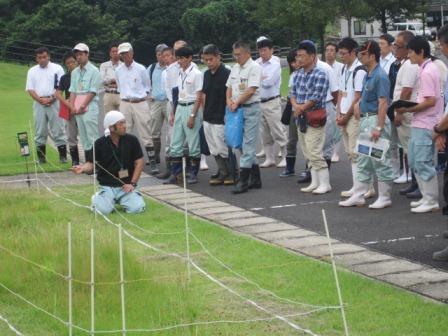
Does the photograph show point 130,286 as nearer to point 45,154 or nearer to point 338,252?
point 338,252

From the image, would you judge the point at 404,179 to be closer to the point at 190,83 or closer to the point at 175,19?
the point at 190,83

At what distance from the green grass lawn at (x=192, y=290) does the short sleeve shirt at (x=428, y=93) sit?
235 cm

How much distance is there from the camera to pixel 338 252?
940 cm

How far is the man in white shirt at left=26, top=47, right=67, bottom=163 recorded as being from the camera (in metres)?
16.8

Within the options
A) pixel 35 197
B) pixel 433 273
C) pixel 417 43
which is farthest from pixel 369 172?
pixel 35 197

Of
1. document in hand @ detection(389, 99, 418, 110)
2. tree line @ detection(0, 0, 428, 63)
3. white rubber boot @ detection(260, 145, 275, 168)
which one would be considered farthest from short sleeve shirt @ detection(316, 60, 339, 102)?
tree line @ detection(0, 0, 428, 63)

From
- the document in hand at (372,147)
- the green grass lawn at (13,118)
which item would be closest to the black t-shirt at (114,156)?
the document in hand at (372,147)

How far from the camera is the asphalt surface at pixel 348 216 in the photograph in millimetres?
9672

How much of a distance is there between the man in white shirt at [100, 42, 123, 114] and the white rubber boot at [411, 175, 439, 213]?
22.3ft

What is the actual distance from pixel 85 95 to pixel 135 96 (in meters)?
0.80

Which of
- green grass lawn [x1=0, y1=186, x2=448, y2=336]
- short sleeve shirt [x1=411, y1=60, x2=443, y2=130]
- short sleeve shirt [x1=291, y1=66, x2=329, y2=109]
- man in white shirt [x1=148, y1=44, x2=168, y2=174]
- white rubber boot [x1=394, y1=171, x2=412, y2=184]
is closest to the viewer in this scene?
green grass lawn [x1=0, y1=186, x2=448, y2=336]

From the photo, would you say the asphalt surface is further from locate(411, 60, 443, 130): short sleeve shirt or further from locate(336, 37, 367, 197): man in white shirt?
locate(411, 60, 443, 130): short sleeve shirt

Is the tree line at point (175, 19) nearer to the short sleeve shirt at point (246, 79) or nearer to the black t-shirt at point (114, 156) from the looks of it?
the short sleeve shirt at point (246, 79)

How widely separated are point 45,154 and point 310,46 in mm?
6774
